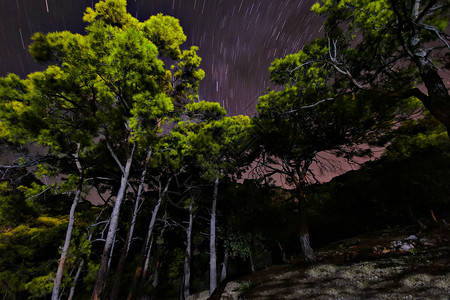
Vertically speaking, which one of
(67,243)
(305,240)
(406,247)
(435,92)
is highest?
(435,92)

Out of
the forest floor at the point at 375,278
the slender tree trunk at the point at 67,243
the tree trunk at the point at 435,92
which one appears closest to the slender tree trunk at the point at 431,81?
the tree trunk at the point at 435,92

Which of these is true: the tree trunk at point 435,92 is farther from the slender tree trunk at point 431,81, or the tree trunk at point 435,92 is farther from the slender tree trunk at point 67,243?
the slender tree trunk at point 67,243

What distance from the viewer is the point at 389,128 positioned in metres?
6.96

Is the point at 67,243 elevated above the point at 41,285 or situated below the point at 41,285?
above

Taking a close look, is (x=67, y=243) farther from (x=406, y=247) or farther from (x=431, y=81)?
(x=406, y=247)

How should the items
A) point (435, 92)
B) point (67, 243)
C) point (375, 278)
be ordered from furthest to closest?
point (67, 243) < point (375, 278) < point (435, 92)

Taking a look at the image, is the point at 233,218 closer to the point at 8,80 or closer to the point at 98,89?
the point at 98,89

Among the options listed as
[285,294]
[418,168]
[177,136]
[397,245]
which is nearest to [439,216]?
[418,168]

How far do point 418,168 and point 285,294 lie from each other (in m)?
11.5

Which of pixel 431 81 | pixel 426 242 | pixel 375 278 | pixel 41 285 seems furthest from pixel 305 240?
pixel 41 285

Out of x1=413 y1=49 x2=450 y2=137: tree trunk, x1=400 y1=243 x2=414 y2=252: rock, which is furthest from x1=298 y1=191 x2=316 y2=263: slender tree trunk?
x1=413 y1=49 x2=450 y2=137: tree trunk

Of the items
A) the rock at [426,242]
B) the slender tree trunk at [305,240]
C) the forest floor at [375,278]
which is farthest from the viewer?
the slender tree trunk at [305,240]

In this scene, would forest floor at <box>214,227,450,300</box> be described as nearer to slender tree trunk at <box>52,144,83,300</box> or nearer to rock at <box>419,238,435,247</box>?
rock at <box>419,238,435,247</box>

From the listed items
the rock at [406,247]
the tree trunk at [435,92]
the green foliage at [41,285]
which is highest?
the tree trunk at [435,92]
